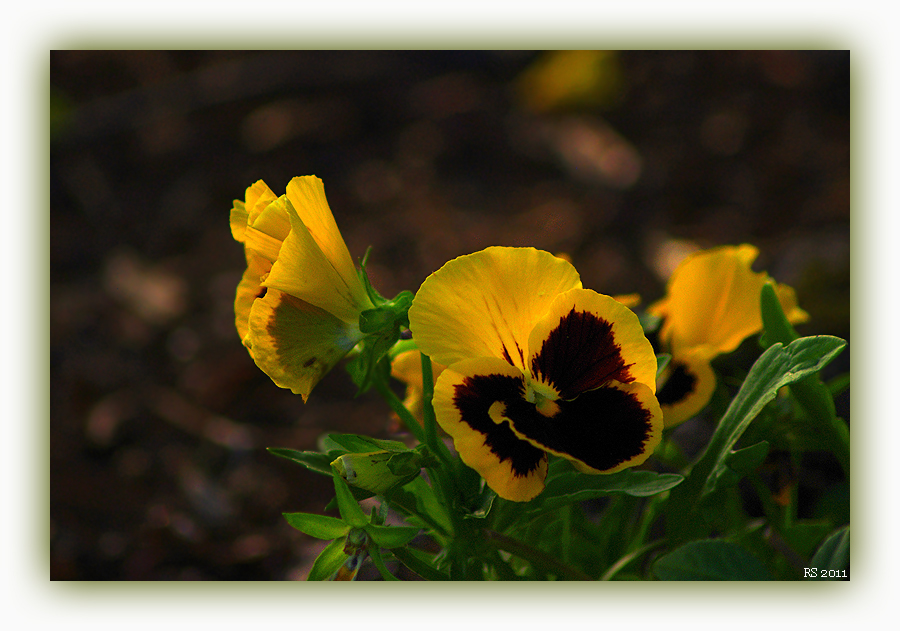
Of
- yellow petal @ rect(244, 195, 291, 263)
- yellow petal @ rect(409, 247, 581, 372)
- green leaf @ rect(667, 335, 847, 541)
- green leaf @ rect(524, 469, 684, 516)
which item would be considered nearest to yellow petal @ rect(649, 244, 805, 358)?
green leaf @ rect(667, 335, 847, 541)

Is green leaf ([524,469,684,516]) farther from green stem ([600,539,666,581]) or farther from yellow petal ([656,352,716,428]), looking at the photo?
green stem ([600,539,666,581])

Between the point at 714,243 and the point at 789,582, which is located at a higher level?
the point at 714,243

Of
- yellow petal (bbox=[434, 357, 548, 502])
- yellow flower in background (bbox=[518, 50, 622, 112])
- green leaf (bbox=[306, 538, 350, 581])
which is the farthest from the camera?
yellow flower in background (bbox=[518, 50, 622, 112])

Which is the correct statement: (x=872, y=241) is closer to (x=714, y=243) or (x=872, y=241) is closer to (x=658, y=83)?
(x=714, y=243)

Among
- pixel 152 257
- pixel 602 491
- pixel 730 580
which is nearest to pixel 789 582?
pixel 730 580

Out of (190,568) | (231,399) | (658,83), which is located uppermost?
(658,83)

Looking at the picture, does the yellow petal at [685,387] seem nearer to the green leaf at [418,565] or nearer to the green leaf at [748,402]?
the green leaf at [748,402]
